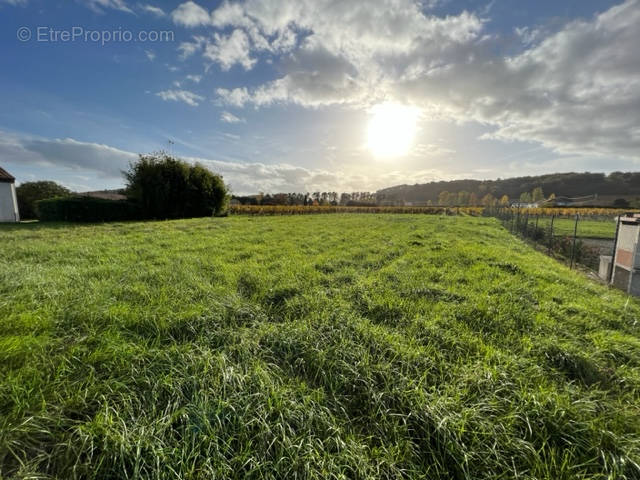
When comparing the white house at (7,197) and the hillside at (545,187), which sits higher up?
the hillside at (545,187)

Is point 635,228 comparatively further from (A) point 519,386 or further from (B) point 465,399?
(B) point 465,399

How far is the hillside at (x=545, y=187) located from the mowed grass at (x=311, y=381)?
61.5m

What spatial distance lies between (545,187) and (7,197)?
118 meters

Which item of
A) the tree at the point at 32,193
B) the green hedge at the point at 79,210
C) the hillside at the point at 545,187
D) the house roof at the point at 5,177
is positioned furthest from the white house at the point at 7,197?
the hillside at the point at 545,187

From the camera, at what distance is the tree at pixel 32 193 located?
25.4 metres

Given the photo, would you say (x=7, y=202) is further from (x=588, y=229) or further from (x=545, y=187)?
(x=545, y=187)

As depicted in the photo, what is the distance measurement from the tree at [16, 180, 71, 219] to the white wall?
10413mm

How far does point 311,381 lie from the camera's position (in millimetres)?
1945

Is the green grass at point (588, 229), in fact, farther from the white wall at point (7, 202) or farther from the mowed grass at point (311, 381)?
the white wall at point (7, 202)

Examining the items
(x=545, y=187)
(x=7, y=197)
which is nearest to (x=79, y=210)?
(x=7, y=197)

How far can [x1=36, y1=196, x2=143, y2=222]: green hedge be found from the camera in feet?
47.5

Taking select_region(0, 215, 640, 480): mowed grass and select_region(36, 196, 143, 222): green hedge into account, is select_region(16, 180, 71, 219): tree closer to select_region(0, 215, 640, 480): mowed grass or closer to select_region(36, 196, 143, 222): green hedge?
select_region(36, 196, 143, 222): green hedge

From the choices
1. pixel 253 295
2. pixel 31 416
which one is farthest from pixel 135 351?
pixel 253 295

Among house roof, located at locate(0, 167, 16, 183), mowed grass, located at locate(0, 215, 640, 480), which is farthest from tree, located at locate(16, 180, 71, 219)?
mowed grass, located at locate(0, 215, 640, 480)
